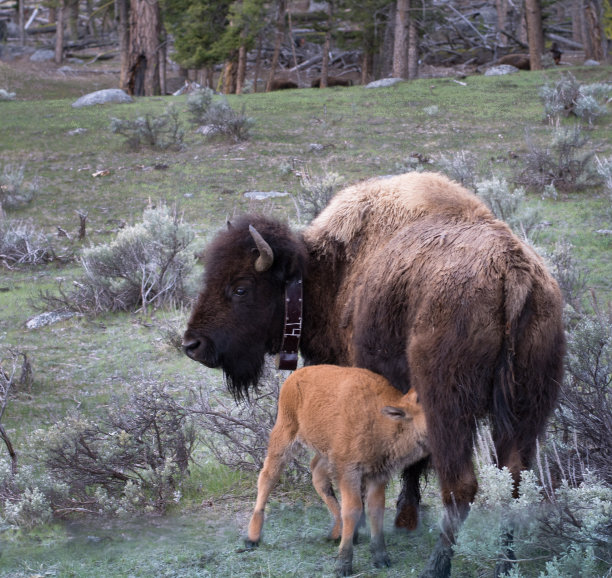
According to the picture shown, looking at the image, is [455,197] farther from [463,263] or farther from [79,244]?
[79,244]

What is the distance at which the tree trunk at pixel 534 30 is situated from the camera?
76.6ft

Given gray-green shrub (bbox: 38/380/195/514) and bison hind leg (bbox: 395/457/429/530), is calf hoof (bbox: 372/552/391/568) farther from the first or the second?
gray-green shrub (bbox: 38/380/195/514)

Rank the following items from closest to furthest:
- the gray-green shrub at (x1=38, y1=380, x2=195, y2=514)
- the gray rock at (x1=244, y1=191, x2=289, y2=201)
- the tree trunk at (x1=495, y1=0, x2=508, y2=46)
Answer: the gray-green shrub at (x1=38, y1=380, x2=195, y2=514) < the gray rock at (x1=244, y1=191, x2=289, y2=201) < the tree trunk at (x1=495, y1=0, x2=508, y2=46)

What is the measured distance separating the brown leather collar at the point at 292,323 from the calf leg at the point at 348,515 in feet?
3.68

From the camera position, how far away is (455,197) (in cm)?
465

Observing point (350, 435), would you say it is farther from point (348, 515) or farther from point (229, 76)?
point (229, 76)

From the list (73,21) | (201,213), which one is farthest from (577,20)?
(201,213)

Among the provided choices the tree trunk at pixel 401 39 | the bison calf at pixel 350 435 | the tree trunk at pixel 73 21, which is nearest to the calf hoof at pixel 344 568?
the bison calf at pixel 350 435

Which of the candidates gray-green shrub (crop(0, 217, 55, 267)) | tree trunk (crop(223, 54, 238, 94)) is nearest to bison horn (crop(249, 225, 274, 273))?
gray-green shrub (crop(0, 217, 55, 267))

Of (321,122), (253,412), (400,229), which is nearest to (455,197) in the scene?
(400,229)

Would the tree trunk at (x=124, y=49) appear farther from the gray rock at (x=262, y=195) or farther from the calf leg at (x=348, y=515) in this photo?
the calf leg at (x=348, y=515)

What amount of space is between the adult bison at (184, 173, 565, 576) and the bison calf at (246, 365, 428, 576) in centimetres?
18

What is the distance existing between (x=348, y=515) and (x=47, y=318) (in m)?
6.56

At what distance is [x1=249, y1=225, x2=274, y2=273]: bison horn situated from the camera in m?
4.74
